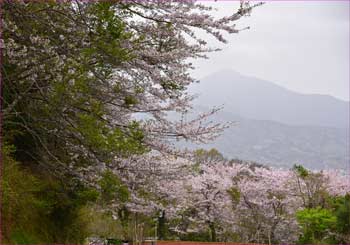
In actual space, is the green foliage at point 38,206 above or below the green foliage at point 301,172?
below

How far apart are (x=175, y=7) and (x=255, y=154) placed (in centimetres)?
19159

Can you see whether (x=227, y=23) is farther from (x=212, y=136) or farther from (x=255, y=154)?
(x=255, y=154)

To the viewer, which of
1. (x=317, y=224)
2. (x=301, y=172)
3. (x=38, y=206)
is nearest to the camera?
(x=38, y=206)

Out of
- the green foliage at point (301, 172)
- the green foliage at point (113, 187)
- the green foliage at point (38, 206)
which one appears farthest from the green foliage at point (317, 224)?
the green foliage at point (113, 187)

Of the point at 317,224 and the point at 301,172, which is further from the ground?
the point at 301,172

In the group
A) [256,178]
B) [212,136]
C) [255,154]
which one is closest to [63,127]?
[212,136]

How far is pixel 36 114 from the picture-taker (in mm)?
6480

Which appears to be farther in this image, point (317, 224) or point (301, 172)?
point (301, 172)

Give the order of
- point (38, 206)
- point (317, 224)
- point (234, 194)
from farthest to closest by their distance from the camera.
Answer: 1. point (234, 194)
2. point (317, 224)
3. point (38, 206)

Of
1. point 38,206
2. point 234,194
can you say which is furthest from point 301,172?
point 38,206

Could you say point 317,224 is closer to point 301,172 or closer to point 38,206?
point 301,172

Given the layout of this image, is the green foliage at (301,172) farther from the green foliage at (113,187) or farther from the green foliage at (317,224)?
the green foliage at (113,187)

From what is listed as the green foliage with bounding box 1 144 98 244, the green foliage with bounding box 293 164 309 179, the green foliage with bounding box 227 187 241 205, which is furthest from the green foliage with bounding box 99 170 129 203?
the green foliage with bounding box 227 187 241 205

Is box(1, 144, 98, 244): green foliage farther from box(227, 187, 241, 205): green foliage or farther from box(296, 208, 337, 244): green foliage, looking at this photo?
box(227, 187, 241, 205): green foliage
